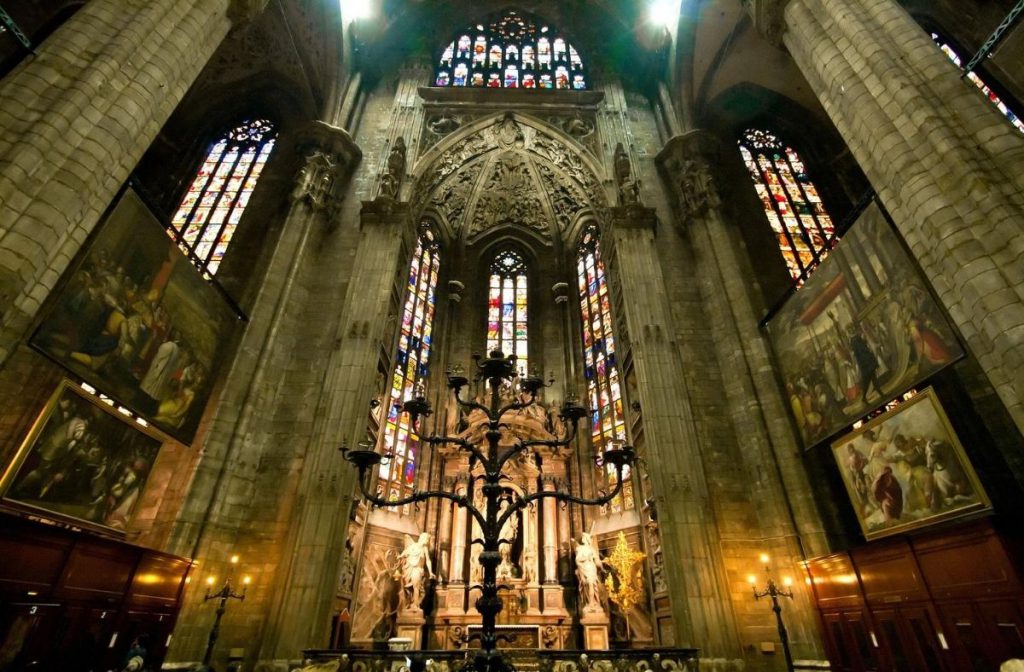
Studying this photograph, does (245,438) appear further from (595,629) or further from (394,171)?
(595,629)

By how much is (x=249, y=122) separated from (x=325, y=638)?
55.1 ft

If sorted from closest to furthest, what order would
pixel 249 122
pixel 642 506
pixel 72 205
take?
1. pixel 72 205
2. pixel 642 506
3. pixel 249 122

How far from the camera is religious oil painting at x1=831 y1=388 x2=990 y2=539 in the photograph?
702cm

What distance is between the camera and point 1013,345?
16.4 feet

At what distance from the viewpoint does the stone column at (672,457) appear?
9.60 metres

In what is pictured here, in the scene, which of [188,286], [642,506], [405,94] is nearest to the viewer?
[188,286]

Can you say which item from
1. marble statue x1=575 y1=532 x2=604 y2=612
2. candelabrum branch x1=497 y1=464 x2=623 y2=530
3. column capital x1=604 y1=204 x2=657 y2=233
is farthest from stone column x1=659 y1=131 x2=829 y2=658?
candelabrum branch x1=497 y1=464 x2=623 y2=530

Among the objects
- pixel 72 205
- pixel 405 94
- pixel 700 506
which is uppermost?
pixel 405 94

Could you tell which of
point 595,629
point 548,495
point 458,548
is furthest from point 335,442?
point 595,629

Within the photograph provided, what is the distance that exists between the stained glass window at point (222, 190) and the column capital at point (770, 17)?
1451 centimetres

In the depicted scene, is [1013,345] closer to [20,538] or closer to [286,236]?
[20,538]

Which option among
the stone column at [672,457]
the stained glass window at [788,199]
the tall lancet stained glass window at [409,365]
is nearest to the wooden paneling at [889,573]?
the stone column at [672,457]

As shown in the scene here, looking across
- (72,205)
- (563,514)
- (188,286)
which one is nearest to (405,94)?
(188,286)

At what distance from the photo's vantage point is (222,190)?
1551 centimetres
